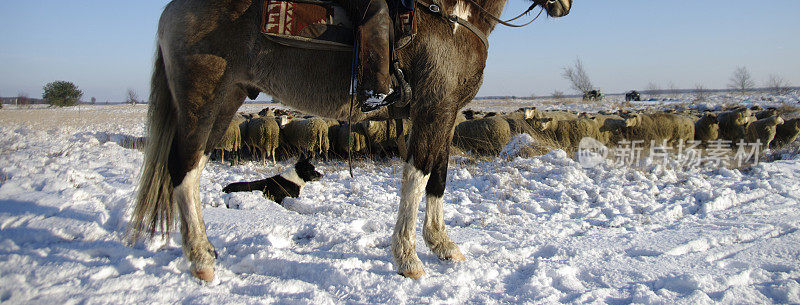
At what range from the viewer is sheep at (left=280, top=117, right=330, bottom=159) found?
10.0m

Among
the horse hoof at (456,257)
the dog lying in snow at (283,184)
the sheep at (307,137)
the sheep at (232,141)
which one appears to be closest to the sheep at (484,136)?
the sheep at (307,137)

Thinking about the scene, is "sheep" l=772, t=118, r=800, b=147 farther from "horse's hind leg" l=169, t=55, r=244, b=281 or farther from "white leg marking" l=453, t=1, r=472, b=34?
"horse's hind leg" l=169, t=55, r=244, b=281

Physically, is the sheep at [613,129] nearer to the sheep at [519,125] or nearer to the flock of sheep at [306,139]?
the sheep at [519,125]

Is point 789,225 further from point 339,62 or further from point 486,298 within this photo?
point 339,62

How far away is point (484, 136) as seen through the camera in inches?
392

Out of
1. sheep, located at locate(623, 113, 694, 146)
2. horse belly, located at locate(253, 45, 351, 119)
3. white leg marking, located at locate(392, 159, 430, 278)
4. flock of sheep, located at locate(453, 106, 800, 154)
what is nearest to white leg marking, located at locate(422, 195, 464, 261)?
white leg marking, located at locate(392, 159, 430, 278)

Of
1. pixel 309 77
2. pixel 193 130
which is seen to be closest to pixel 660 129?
pixel 309 77

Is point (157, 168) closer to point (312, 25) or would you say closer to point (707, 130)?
point (312, 25)

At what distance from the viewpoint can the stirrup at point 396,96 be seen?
2.75 metres

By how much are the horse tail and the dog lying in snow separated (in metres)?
2.19

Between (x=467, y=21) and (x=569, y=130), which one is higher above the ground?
(x=467, y=21)

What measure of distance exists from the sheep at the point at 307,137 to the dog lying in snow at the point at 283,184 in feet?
12.0

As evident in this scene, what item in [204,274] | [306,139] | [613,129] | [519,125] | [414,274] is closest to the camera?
[204,274]

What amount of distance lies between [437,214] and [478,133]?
7127 mm
